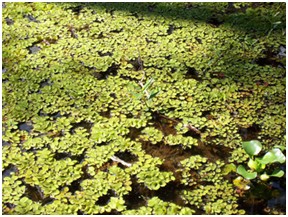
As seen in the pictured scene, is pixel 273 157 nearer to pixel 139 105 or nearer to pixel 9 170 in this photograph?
pixel 139 105

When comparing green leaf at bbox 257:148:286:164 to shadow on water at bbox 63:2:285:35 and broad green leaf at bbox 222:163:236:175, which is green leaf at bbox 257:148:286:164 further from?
shadow on water at bbox 63:2:285:35

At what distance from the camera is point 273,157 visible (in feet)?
7.49

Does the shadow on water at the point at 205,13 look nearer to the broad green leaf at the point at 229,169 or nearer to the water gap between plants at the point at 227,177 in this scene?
the water gap between plants at the point at 227,177

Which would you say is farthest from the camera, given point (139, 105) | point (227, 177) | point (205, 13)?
point (205, 13)

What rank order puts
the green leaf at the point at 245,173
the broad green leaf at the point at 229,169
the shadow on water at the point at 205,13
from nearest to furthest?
the green leaf at the point at 245,173
the broad green leaf at the point at 229,169
the shadow on water at the point at 205,13

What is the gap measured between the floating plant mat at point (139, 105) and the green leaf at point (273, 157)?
0.49 feet

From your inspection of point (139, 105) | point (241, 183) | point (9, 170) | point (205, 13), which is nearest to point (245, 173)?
point (241, 183)

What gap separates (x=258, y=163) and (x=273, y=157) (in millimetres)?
89

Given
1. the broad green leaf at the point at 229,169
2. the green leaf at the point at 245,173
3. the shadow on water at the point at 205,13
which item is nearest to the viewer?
the green leaf at the point at 245,173

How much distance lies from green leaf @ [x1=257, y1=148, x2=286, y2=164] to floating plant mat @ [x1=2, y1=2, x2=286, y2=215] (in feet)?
0.49

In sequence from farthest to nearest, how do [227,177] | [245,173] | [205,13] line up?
[205,13]
[227,177]
[245,173]

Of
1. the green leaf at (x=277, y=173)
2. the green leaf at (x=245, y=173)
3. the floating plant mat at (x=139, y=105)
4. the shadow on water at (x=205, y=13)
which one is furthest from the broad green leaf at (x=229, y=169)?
the shadow on water at (x=205, y=13)

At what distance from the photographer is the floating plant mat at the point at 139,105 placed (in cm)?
231

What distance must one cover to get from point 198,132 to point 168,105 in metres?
0.30
